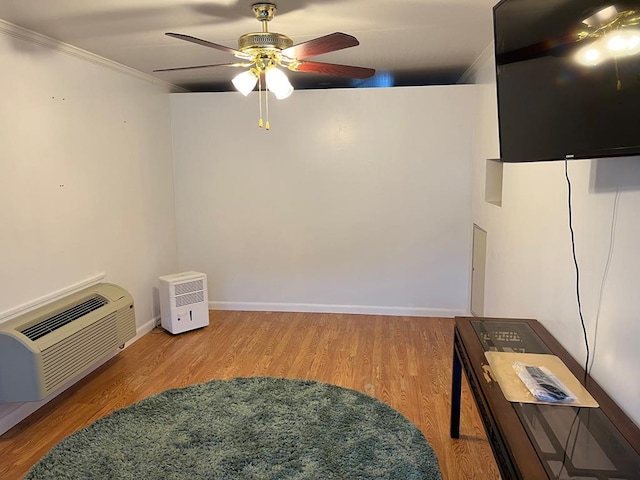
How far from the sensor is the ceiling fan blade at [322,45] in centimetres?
205

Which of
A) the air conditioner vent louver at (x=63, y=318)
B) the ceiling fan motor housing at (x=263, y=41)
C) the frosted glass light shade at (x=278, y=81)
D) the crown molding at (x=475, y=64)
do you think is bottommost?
the air conditioner vent louver at (x=63, y=318)

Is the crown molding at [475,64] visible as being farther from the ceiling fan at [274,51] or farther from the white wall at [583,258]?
the ceiling fan at [274,51]

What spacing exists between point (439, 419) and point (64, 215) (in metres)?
2.85

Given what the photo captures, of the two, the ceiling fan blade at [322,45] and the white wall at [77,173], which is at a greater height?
the ceiling fan blade at [322,45]

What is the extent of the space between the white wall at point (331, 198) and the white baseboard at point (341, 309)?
0.05ft

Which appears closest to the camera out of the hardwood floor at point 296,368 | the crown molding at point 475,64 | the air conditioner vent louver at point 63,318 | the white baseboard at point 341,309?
the hardwood floor at point 296,368

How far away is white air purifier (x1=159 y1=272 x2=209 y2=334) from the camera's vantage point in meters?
4.00

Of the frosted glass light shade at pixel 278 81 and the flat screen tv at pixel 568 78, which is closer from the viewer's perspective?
the flat screen tv at pixel 568 78

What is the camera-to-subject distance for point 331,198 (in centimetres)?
446

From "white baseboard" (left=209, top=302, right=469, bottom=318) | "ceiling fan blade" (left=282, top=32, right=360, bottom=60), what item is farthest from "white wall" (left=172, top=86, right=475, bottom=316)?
"ceiling fan blade" (left=282, top=32, right=360, bottom=60)

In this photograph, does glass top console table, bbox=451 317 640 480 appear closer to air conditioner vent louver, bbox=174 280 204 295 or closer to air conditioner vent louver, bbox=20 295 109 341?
air conditioner vent louver, bbox=20 295 109 341

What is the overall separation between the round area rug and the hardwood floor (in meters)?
0.14

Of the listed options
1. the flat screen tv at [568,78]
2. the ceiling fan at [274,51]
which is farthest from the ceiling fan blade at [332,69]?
the flat screen tv at [568,78]

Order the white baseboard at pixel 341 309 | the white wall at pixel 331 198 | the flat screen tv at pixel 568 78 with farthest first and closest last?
the white baseboard at pixel 341 309
the white wall at pixel 331 198
the flat screen tv at pixel 568 78
